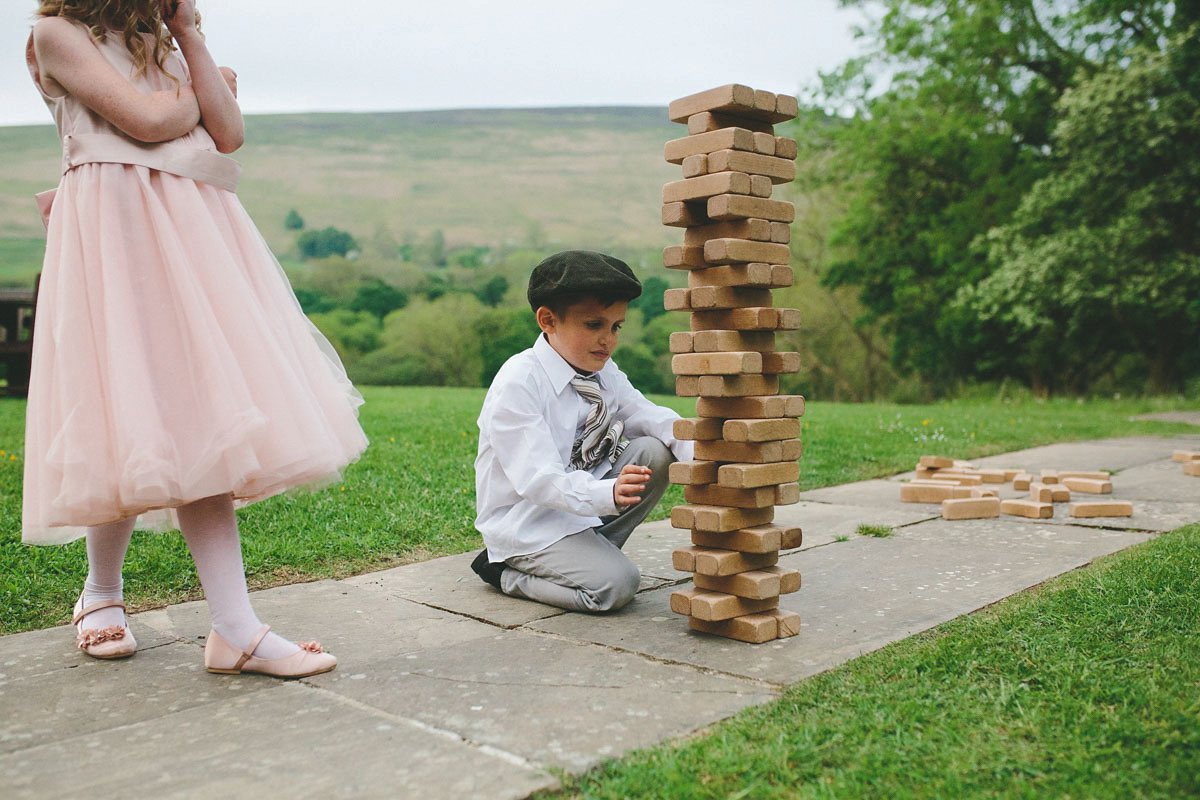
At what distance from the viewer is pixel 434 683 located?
253 cm

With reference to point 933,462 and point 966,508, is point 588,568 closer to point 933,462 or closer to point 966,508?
point 966,508

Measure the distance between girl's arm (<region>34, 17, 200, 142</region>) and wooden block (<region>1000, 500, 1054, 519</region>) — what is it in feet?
13.8

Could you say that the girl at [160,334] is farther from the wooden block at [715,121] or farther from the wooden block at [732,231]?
the wooden block at [715,121]

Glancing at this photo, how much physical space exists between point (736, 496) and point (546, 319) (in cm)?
104

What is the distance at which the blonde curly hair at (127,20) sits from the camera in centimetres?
261

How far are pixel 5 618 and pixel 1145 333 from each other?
2227 centimetres

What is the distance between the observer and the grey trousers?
3.23 m

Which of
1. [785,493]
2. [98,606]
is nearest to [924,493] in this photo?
[785,493]

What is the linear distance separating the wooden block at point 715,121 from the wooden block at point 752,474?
98 cm

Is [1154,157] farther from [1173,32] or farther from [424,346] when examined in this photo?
[424,346]

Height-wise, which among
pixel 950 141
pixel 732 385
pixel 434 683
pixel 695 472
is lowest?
pixel 434 683

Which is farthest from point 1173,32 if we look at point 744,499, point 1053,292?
point 744,499

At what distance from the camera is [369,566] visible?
3.96m

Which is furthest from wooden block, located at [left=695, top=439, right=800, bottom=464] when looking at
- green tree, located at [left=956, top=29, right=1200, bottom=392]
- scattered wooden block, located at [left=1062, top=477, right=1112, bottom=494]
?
green tree, located at [left=956, top=29, right=1200, bottom=392]
